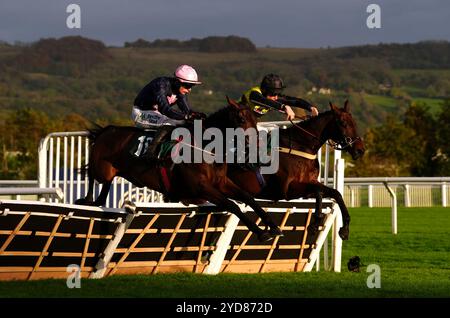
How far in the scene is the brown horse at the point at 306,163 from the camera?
453 inches

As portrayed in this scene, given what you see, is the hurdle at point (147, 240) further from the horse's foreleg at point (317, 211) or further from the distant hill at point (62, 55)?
the distant hill at point (62, 55)

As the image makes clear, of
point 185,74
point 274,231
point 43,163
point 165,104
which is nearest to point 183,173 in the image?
point 165,104

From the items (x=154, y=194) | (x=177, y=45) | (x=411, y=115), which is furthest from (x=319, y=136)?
(x=177, y=45)

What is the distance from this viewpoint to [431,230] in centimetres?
1856

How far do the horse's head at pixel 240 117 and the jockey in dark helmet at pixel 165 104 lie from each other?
1.27ft

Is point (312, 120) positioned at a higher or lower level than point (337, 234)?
higher

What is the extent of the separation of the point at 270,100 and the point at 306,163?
0.73m

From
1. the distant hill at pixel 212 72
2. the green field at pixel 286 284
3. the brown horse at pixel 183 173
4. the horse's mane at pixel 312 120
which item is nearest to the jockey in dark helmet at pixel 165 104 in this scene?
the brown horse at pixel 183 173

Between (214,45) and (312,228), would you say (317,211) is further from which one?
(214,45)

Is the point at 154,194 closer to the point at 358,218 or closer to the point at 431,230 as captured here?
the point at 431,230

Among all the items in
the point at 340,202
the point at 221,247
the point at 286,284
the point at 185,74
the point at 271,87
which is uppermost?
the point at 185,74

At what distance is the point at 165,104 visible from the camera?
11.4 m
